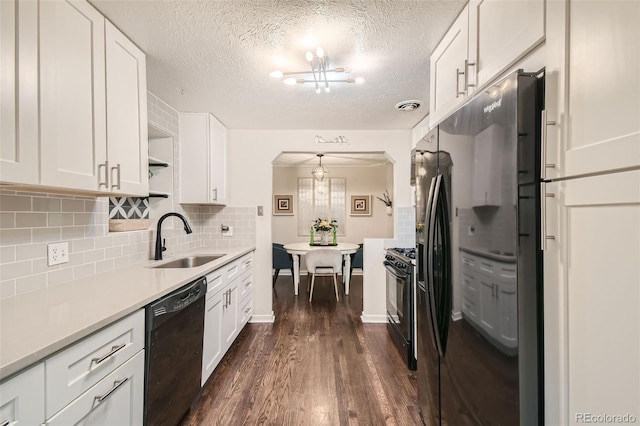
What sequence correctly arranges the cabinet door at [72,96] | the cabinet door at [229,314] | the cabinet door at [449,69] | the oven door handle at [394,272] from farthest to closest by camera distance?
the oven door handle at [394,272], the cabinet door at [229,314], the cabinet door at [449,69], the cabinet door at [72,96]

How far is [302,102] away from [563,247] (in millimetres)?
2178

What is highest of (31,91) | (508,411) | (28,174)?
(31,91)

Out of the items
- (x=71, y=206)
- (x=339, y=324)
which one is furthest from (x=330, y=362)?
(x=71, y=206)

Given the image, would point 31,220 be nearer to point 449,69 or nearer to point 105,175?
point 105,175

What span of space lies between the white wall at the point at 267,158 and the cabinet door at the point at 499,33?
2037mm

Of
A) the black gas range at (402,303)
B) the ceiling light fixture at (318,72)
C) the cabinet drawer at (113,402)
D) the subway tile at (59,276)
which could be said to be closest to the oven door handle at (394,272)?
the black gas range at (402,303)

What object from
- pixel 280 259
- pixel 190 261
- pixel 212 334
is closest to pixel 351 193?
pixel 280 259

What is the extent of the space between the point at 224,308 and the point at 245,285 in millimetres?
651

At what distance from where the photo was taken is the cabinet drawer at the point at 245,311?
9.03 feet

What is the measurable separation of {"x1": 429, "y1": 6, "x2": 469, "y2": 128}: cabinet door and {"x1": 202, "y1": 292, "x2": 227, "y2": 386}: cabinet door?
1935mm

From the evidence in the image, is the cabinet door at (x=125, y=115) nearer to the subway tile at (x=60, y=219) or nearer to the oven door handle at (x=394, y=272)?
the subway tile at (x=60, y=219)

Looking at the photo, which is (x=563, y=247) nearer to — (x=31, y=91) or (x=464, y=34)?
(x=464, y=34)

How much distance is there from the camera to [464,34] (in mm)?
1330

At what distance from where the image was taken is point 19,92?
98cm
